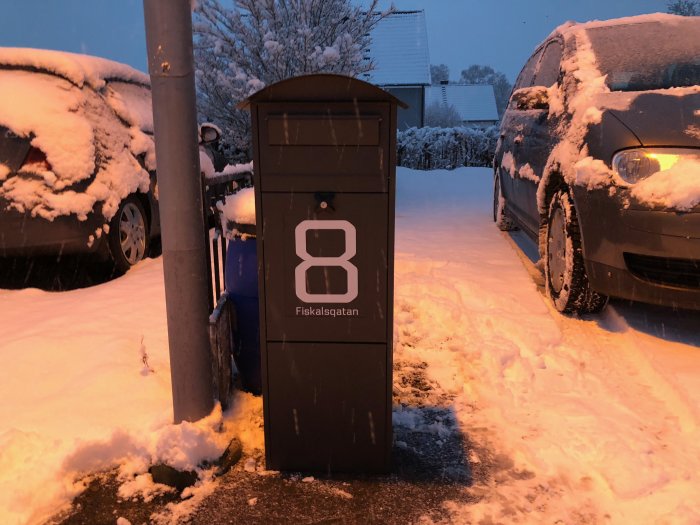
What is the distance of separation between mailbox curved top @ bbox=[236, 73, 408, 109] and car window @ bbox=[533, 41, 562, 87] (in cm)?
324

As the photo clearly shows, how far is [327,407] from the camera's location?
2.50 m

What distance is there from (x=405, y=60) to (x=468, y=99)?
12885mm

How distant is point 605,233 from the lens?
360 centimetres

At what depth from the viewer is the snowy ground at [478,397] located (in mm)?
2385

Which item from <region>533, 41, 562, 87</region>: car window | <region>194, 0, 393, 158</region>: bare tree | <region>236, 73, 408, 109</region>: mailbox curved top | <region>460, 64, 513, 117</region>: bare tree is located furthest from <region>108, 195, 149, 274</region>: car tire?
<region>460, 64, 513, 117</region>: bare tree

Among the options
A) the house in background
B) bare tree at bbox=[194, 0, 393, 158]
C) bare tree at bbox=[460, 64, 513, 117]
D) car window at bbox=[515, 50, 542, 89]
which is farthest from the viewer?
bare tree at bbox=[460, 64, 513, 117]

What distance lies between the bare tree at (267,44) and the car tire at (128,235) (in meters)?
5.01

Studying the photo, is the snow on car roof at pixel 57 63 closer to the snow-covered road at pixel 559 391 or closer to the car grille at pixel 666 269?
the snow-covered road at pixel 559 391

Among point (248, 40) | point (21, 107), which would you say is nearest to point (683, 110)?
point (21, 107)

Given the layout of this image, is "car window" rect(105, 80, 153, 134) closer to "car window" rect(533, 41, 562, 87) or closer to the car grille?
"car window" rect(533, 41, 562, 87)

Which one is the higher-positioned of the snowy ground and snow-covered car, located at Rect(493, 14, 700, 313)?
snow-covered car, located at Rect(493, 14, 700, 313)

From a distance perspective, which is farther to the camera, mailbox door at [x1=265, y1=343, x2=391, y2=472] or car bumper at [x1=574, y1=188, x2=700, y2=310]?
car bumper at [x1=574, y1=188, x2=700, y2=310]

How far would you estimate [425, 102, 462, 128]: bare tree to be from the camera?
4228 cm

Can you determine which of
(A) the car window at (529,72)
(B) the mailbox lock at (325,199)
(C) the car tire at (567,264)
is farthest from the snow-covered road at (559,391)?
(A) the car window at (529,72)
